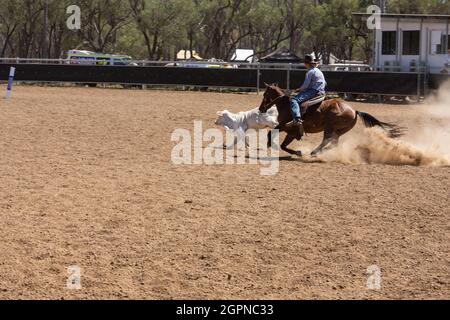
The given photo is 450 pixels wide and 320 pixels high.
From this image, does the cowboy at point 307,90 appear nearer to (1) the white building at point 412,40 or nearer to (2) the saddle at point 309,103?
(2) the saddle at point 309,103

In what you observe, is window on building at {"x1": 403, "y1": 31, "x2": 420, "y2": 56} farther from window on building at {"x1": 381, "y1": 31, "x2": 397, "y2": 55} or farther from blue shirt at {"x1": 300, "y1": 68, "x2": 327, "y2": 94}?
blue shirt at {"x1": 300, "y1": 68, "x2": 327, "y2": 94}

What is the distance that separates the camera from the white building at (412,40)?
105 ft

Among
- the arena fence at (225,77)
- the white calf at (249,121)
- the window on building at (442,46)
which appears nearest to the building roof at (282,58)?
the arena fence at (225,77)

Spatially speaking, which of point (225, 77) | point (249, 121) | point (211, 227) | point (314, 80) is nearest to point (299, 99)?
point (314, 80)

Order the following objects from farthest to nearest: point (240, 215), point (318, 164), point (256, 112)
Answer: point (256, 112) < point (318, 164) < point (240, 215)

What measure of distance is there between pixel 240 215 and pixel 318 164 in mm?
4399

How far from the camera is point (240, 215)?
328 inches

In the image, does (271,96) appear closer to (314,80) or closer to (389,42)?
(314,80)

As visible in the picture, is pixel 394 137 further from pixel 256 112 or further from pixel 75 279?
pixel 75 279

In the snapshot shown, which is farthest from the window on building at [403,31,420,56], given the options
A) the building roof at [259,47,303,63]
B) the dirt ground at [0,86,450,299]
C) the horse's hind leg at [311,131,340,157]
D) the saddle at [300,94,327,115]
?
the dirt ground at [0,86,450,299]

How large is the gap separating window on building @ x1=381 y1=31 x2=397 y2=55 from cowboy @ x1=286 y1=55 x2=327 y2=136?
21251 mm

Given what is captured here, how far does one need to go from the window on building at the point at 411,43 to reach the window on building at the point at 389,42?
0.44 metres

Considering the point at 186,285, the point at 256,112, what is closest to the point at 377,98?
the point at 256,112

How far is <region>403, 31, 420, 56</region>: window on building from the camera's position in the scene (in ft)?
107
